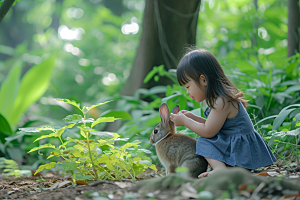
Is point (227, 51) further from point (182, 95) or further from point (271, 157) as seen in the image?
point (271, 157)

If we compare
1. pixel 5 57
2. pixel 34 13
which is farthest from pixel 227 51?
pixel 5 57

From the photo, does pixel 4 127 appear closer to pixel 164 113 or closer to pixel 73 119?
pixel 73 119

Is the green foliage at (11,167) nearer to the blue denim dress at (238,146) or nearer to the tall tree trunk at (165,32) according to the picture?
the blue denim dress at (238,146)

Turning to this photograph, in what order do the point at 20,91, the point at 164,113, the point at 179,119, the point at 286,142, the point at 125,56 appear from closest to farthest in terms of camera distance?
1. the point at 179,119
2. the point at 164,113
3. the point at 286,142
4. the point at 20,91
5. the point at 125,56

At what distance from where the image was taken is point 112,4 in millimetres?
12008

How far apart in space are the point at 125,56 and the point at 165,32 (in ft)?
14.7

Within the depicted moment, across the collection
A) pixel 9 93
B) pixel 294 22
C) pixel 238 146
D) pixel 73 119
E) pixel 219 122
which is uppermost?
pixel 294 22

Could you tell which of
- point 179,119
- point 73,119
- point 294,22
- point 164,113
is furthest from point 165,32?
point 73,119

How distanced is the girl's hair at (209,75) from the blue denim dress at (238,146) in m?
0.16

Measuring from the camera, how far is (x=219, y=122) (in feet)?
6.43

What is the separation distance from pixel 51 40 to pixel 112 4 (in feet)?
11.0

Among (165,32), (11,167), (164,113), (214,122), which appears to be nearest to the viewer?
(214,122)

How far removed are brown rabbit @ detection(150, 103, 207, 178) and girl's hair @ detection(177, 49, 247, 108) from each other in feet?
1.11

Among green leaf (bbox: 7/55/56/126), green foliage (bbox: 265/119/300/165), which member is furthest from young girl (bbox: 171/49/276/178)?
green leaf (bbox: 7/55/56/126)
